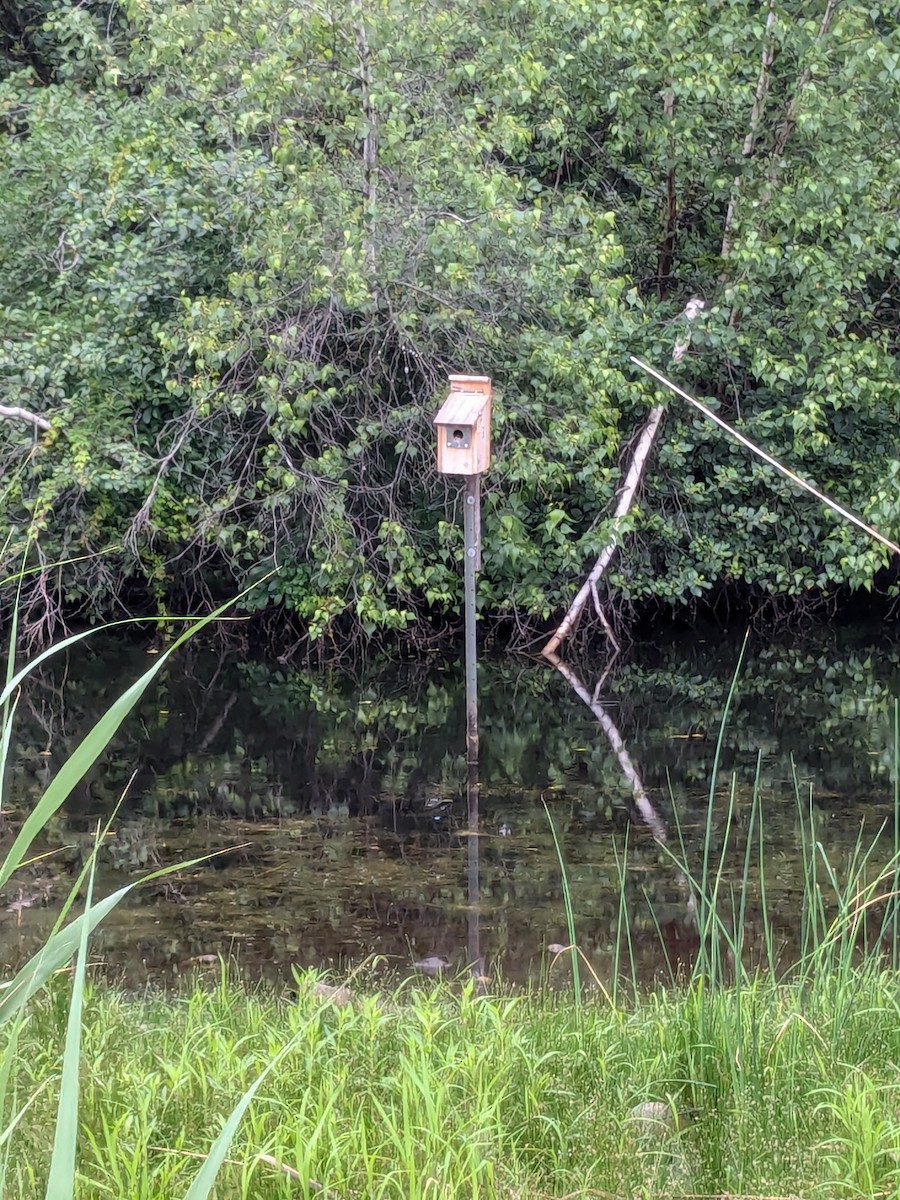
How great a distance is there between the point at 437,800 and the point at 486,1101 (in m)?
4.40

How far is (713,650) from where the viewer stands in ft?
34.6

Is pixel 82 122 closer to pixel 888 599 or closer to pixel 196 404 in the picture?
pixel 196 404

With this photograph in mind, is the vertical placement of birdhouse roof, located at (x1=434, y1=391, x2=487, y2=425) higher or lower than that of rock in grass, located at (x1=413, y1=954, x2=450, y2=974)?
higher

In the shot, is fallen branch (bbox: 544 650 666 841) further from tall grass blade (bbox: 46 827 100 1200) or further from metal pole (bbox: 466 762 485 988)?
tall grass blade (bbox: 46 827 100 1200)

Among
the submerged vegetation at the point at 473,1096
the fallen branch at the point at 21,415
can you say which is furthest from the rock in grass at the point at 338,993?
the fallen branch at the point at 21,415

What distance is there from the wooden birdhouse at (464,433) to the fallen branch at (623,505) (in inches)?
84.0

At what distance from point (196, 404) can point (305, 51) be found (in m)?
2.36

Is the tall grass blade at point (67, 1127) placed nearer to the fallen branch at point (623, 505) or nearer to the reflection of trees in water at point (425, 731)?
the reflection of trees in water at point (425, 731)

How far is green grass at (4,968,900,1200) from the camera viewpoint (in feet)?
7.56

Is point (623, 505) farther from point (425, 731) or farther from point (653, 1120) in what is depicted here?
point (653, 1120)

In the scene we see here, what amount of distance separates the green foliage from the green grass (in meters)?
5.59

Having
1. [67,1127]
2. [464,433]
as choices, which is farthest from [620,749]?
[67,1127]

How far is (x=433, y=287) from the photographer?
27.6 feet

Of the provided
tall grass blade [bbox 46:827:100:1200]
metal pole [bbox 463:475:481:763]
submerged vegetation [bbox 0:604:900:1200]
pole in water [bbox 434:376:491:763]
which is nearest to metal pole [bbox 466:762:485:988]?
metal pole [bbox 463:475:481:763]
